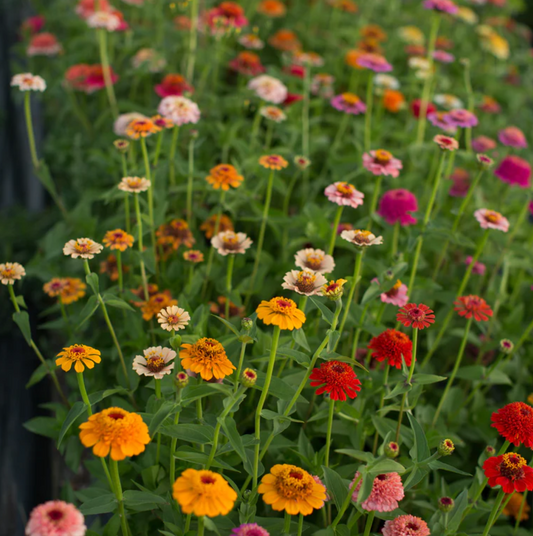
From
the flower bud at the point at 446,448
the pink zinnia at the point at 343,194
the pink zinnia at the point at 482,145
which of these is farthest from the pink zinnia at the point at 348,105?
the flower bud at the point at 446,448

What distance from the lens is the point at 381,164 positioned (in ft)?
4.91

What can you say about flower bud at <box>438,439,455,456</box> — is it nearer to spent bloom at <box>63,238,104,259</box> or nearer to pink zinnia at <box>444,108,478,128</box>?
spent bloom at <box>63,238,104,259</box>

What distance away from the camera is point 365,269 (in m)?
1.60

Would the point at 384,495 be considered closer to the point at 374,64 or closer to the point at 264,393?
the point at 264,393

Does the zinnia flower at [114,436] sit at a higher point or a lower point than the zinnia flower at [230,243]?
higher

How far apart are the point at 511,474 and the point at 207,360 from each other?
543mm

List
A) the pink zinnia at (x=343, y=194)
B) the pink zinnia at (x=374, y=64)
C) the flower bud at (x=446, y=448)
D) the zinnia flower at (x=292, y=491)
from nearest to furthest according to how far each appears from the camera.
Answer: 1. the zinnia flower at (x=292, y=491)
2. the flower bud at (x=446, y=448)
3. the pink zinnia at (x=343, y=194)
4. the pink zinnia at (x=374, y=64)

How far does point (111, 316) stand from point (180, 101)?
63 cm

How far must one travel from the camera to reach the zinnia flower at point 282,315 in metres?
0.91

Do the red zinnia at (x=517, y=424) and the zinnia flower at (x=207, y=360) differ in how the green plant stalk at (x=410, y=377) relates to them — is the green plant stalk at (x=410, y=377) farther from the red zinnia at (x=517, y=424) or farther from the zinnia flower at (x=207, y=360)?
the zinnia flower at (x=207, y=360)

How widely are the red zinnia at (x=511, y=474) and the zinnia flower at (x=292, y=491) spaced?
1.01 feet

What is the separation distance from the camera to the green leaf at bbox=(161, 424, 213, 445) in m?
0.97

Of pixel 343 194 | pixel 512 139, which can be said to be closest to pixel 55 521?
pixel 343 194

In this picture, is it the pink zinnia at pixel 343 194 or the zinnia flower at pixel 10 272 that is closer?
the zinnia flower at pixel 10 272
